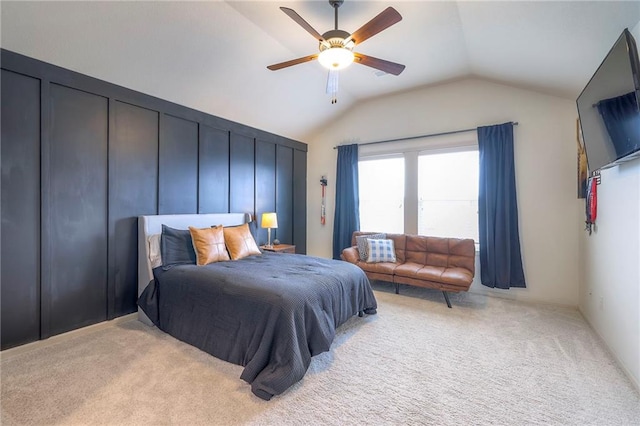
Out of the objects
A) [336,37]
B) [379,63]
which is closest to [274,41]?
[336,37]

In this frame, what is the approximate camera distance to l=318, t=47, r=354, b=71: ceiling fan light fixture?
2.39m

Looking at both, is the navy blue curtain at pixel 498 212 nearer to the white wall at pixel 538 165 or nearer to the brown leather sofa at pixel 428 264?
the white wall at pixel 538 165

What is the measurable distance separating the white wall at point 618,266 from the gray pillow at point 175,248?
403cm

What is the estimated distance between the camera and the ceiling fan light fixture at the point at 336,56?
7.84ft

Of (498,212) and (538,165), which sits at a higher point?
(538,165)

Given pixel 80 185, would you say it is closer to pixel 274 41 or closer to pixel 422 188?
pixel 274 41

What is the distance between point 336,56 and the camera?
242cm

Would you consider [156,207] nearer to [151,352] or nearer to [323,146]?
[151,352]

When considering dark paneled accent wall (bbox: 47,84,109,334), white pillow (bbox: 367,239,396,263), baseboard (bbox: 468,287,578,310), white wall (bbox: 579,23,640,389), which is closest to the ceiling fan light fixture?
white wall (bbox: 579,23,640,389)

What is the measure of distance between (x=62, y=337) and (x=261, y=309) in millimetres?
2198

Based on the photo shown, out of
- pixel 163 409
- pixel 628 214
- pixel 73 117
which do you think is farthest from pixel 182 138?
pixel 628 214

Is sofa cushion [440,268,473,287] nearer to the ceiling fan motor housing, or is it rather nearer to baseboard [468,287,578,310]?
baseboard [468,287,578,310]

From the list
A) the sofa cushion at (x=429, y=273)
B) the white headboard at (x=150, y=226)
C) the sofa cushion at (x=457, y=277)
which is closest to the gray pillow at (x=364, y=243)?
the sofa cushion at (x=429, y=273)

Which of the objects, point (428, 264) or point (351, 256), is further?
point (351, 256)
